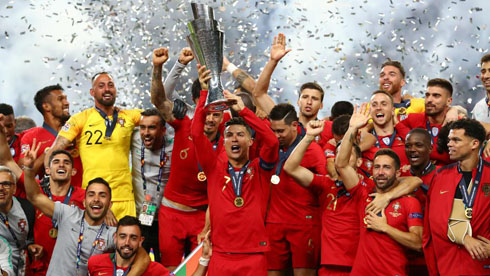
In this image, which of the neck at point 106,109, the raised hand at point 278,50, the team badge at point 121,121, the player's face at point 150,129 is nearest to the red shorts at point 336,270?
the raised hand at point 278,50

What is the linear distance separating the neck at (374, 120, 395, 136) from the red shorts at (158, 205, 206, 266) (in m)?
1.56

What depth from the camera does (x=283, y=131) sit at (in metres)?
4.95

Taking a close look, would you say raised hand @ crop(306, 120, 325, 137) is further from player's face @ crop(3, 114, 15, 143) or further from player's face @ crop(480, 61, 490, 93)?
player's face @ crop(3, 114, 15, 143)

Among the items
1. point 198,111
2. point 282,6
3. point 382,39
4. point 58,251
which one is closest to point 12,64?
point 282,6

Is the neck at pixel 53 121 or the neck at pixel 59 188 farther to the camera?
the neck at pixel 53 121

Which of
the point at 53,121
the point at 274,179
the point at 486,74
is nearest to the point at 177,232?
the point at 274,179

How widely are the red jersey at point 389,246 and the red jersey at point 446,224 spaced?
0.37ft

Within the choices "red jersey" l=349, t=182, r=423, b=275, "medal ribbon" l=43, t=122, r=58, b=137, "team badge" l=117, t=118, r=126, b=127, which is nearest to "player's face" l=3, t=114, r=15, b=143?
"medal ribbon" l=43, t=122, r=58, b=137

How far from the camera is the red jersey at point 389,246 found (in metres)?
4.43

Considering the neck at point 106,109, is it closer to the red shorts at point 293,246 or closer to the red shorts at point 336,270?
the red shorts at point 293,246

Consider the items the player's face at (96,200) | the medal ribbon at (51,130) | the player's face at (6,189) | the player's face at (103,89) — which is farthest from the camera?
the medal ribbon at (51,130)

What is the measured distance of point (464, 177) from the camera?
14.4 feet

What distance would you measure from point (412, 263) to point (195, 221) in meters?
1.76

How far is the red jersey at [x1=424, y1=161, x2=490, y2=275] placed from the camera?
4254 millimetres
